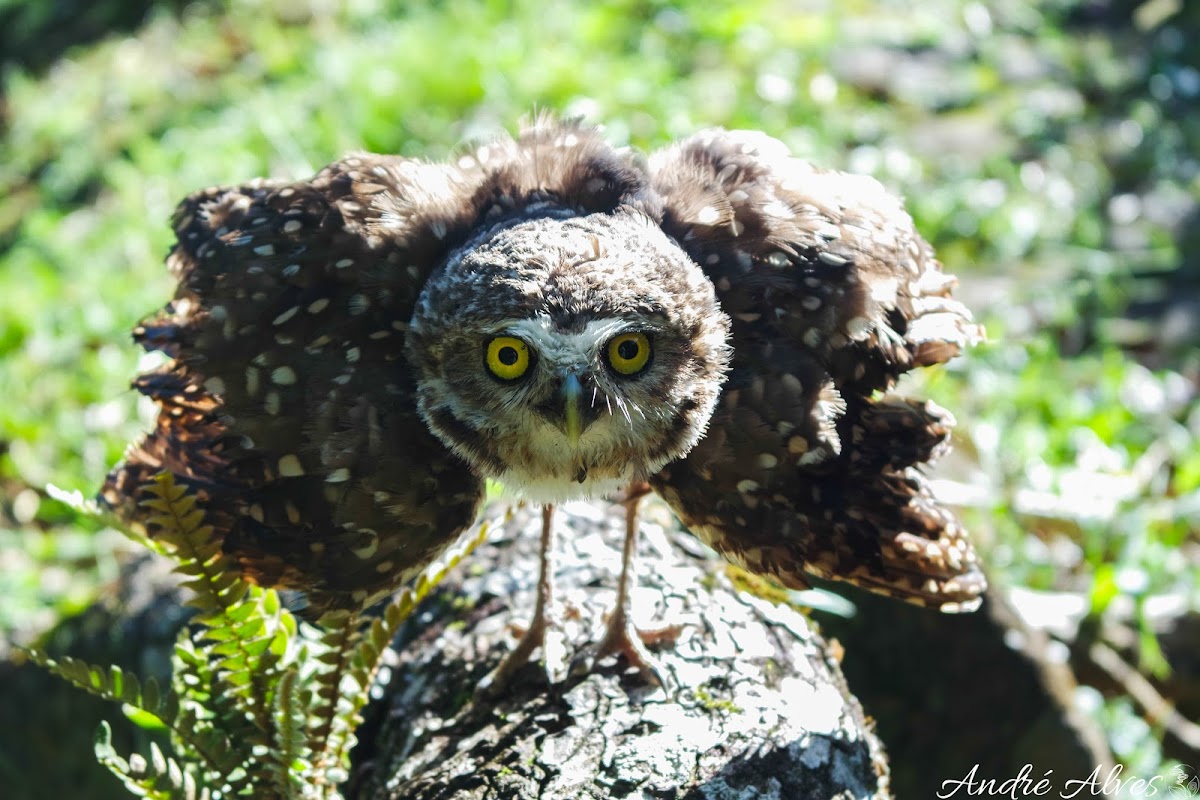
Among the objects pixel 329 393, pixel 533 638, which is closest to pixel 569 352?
pixel 329 393

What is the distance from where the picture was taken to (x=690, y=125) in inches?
259

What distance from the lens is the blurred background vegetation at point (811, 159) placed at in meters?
5.20

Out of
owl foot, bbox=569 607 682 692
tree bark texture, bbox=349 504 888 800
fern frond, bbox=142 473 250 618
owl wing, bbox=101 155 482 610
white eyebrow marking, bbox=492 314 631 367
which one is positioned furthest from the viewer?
owl foot, bbox=569 607 682 692

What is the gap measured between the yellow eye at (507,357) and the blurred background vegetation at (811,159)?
101 inches

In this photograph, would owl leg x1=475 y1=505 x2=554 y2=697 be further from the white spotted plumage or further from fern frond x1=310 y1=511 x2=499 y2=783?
the white spotted plumage

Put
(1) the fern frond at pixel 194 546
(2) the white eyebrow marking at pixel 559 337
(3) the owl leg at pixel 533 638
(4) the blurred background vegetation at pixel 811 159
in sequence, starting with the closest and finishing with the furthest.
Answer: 1. (2) the white eyebrow marking at pixel 559 337
2. (1) the fern frond at pixel 194 546
3. (3) the owl leg at pixel 533 638
4. (4) the blurred background vegetation at pixel 811 159

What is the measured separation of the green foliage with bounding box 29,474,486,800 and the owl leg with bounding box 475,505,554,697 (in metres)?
0.23

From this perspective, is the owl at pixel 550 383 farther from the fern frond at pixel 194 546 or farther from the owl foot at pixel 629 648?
the owl foot at pixel 629 648

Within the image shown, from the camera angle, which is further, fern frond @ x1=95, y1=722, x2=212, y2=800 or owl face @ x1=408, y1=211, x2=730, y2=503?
fern frond @ x1=95, y1=722, x2=212, y2=800

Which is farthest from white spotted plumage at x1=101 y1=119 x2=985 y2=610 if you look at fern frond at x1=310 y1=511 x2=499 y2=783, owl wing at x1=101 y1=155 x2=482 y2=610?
fern frond at x1=310 y1=511 x2=499 y2=783

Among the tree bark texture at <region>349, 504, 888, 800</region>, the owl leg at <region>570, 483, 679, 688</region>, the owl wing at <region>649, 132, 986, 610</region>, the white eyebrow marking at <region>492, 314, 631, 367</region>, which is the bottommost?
the tree bark texture at <region>349, 504, 888, 800</region>

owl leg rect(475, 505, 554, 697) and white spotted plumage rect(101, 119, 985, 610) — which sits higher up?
white spotted plumage rect(101, 119, 985, 610)

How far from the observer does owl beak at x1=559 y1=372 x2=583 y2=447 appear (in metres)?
2.60

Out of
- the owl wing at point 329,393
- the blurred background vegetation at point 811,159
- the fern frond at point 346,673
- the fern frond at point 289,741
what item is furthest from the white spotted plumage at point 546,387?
the blurred background vegetation at point 811,159
